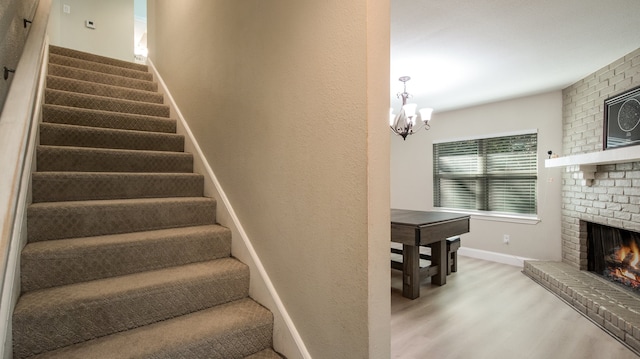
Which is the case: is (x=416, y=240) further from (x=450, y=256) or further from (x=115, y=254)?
(x=115, y=254)

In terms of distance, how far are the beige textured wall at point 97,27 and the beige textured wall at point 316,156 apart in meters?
4.13

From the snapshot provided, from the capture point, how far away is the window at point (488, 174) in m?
4.29

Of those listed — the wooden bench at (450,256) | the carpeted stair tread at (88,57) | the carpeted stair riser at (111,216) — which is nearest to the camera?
the carpeted stair riser at (111,216)

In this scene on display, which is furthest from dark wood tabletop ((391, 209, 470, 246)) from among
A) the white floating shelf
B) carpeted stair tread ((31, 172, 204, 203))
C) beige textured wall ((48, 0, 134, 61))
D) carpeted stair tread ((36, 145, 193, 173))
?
beige textured wall ((48, 0, 134, 61))

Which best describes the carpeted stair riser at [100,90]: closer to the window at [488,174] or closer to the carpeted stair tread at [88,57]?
the carpeted stair tread at [88,57]

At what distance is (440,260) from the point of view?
343cm

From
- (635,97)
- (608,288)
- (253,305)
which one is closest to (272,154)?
(253,305)

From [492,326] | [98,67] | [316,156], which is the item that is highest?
[98,67]

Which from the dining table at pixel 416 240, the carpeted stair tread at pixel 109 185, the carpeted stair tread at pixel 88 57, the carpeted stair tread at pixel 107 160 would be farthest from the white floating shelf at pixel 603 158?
the carpeted stair tread at pixel 88 57

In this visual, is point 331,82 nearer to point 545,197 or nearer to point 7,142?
point 7,142

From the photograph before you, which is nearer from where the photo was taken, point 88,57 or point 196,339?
point 196,339

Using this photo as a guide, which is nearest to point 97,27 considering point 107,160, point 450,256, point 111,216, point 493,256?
point 107,160

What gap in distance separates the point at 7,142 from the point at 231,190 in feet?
3.36

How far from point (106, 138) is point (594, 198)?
4687 mm
